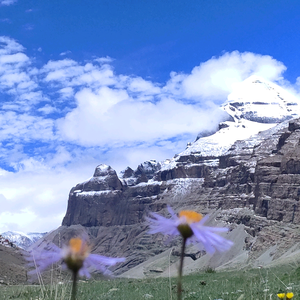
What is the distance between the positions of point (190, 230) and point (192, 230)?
0.5 inches

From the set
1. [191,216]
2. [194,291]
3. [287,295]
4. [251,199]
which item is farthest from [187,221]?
[251,199]

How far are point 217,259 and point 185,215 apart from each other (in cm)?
10813

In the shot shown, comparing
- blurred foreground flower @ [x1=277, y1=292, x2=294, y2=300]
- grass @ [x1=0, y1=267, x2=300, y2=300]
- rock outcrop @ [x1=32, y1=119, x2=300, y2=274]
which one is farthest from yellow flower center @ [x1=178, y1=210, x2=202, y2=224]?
rock outcrop @ [x1=32, y1=119, x2=300, y2=274]

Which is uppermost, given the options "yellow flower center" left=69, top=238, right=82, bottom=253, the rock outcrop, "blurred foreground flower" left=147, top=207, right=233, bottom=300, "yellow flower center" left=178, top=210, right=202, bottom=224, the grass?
the rock outcrop

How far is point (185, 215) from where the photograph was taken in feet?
5.39

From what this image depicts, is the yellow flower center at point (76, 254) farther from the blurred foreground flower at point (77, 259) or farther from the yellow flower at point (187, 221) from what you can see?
the yellow flower at point (187, 221)

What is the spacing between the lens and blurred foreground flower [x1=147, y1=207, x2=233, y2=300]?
4.71 feet

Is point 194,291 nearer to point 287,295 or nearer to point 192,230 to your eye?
point 287,295

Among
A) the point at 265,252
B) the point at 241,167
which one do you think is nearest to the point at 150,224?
the point at 265,252

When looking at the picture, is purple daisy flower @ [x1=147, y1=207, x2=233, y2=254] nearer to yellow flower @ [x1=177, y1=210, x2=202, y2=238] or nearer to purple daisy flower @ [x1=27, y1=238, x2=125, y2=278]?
yellow flower @ [x1=177, y1=210, x2=202, y2=238]

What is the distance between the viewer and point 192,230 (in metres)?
1.52

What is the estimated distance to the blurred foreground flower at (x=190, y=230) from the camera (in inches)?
56.5

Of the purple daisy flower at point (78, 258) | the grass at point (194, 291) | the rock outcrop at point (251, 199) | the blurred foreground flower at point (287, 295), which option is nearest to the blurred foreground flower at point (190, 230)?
the purple daisy flower at point (78, 258)

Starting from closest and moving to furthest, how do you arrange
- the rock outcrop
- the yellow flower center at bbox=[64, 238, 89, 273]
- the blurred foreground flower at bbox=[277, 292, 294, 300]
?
the yellow flower center at bbox=[64, 238, 89, 273] < the blurred foreground flower at bbox=[277, 292, 294, 300] < the rock outcrop
